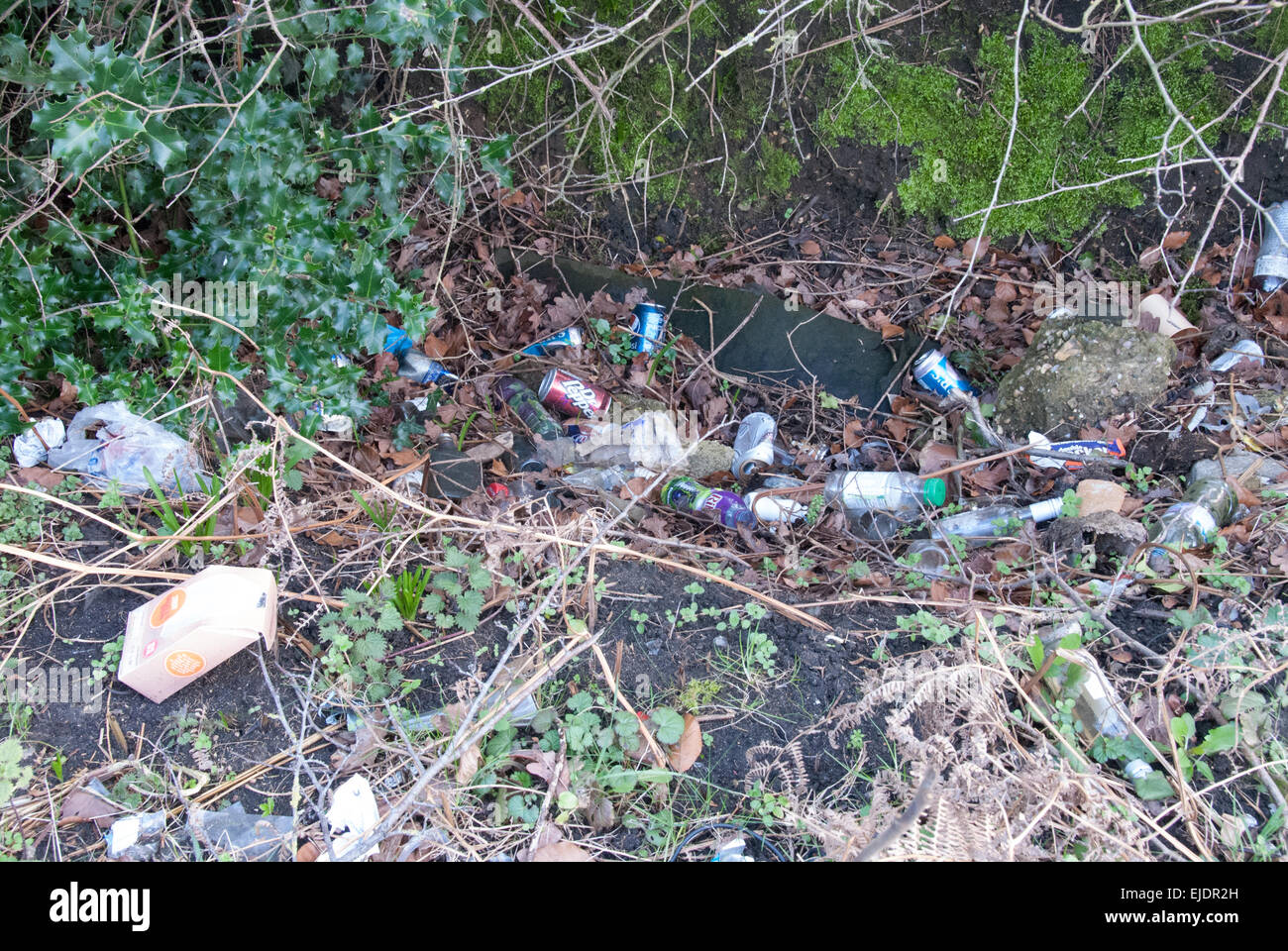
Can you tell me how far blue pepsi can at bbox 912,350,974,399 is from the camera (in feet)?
10.1

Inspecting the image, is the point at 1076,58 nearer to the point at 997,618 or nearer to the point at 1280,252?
the point at 1280,252

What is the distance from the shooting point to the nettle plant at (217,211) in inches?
82.6

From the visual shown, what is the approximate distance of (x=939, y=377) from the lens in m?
3.08

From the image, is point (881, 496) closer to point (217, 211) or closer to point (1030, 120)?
point (1030, 120)

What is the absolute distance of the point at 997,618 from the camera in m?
1.92

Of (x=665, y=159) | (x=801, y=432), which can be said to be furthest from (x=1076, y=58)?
(x=801, y=432)

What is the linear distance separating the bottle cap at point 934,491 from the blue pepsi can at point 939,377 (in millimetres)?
610

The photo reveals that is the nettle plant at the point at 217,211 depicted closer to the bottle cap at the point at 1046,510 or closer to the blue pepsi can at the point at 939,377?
the blue pepsi can at the point at 939,377

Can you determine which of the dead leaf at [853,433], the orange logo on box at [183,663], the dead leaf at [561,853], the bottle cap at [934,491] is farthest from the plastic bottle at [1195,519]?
the orange logo on box at [183,663]

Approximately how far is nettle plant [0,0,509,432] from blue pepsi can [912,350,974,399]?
1.79m

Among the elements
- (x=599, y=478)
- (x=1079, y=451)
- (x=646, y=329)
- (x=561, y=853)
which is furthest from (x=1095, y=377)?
(x=561, y=853)

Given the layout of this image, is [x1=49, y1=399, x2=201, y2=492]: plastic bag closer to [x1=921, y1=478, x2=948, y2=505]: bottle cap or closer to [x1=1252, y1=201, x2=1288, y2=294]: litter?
[x1=921, y1=478, x2=948, y2=505]: bottle cap

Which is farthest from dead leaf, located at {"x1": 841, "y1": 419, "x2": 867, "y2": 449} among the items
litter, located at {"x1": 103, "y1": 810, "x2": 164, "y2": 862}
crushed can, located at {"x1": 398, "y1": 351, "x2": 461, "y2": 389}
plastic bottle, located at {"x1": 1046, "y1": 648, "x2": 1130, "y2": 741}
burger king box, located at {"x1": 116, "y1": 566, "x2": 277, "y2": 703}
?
litter, located at {"x1": 103, "y1": 810, "x2": 164, "y2": 862}

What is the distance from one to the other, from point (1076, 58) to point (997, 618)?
2.67 metres
